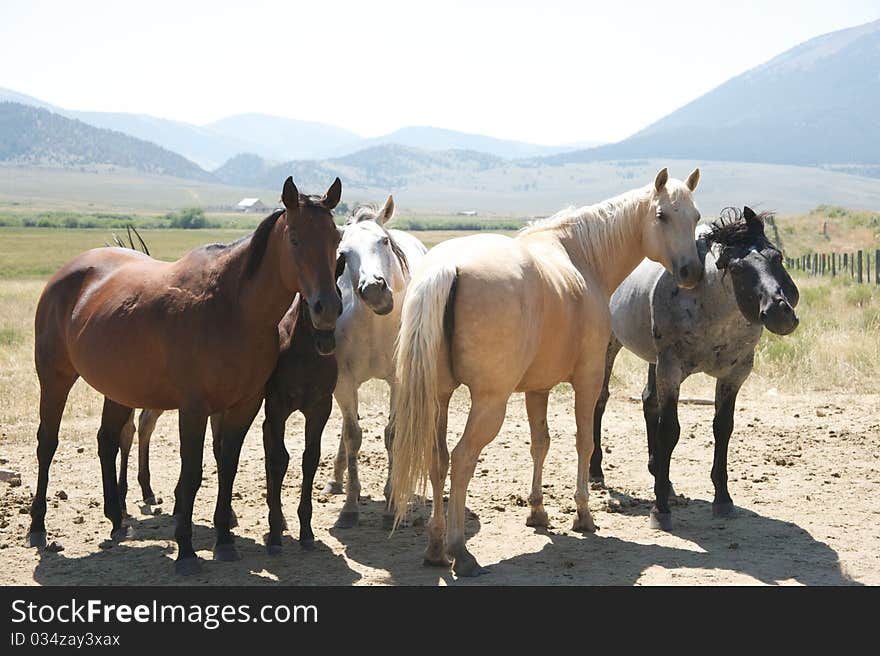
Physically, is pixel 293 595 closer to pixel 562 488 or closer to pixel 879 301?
pixel 562 488

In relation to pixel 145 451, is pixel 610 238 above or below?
above

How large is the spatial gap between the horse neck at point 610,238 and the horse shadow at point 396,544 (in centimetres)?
209

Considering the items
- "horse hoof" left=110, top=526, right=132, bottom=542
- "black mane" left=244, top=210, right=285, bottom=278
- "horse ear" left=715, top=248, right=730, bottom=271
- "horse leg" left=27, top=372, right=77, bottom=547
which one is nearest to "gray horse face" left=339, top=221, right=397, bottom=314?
"black mane" left=244, top=210, right=285, bottom=278

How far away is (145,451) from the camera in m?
7.72

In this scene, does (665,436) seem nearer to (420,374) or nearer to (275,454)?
(420,374)

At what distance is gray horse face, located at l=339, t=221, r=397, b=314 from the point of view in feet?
19.9

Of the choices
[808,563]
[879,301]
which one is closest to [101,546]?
[808,563]

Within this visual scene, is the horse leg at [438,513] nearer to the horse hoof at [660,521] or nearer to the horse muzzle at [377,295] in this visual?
the horse muzzle at [377,295]

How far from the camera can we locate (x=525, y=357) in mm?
5906

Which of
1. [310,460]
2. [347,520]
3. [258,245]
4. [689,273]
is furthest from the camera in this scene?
[347,520]

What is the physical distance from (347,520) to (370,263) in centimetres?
210

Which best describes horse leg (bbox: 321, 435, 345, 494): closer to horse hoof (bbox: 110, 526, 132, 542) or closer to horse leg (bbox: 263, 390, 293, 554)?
horse leg (bbox: 263, 390, 293, 554)

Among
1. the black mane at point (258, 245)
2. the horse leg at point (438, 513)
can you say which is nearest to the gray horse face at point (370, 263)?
the black mane at point (258, 245)

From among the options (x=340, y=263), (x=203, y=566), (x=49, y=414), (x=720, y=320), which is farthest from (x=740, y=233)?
(x=49, y=414)
